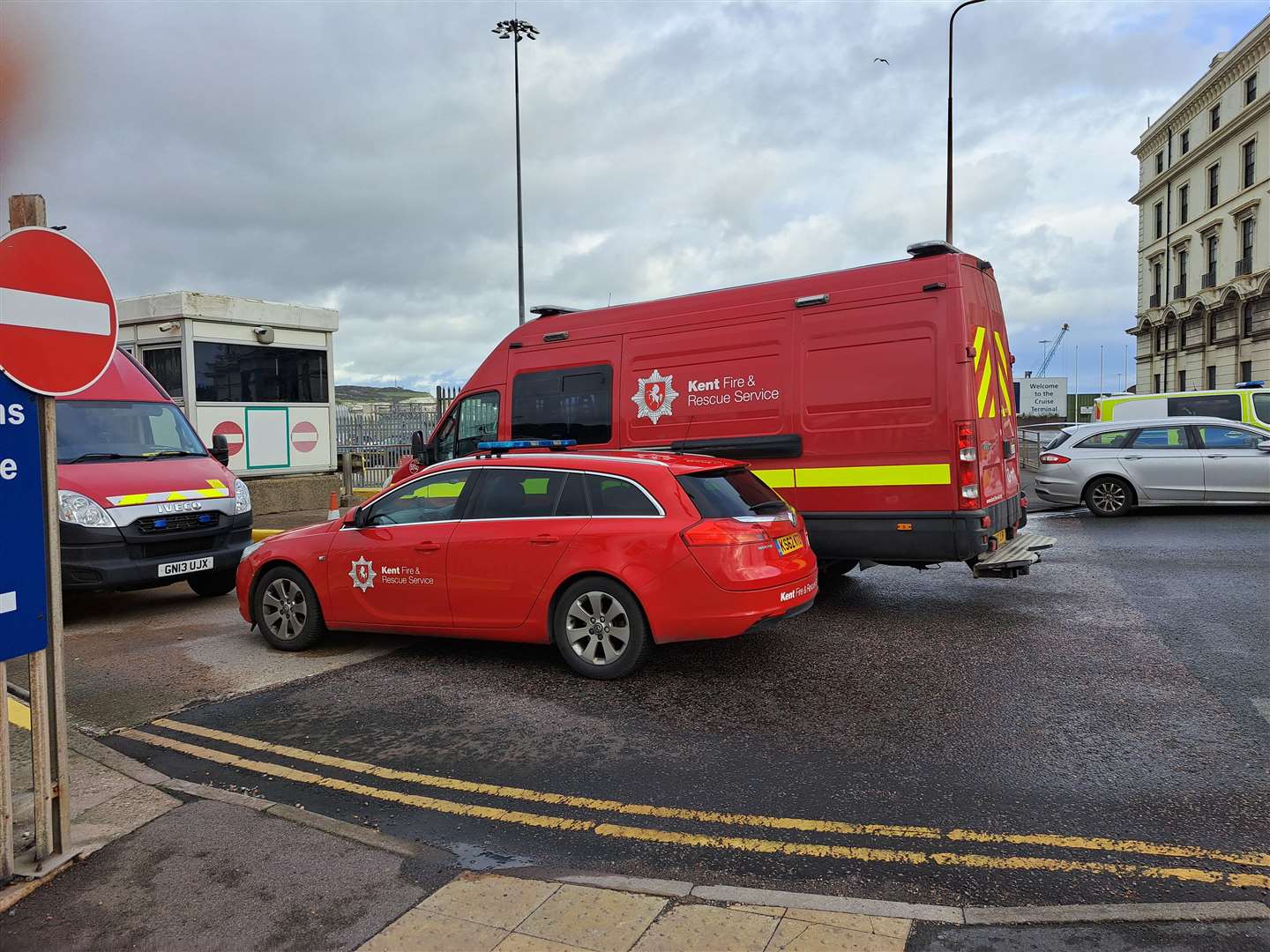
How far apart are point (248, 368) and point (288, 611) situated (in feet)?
30.9

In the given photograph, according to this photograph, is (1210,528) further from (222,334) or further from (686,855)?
(222,334)

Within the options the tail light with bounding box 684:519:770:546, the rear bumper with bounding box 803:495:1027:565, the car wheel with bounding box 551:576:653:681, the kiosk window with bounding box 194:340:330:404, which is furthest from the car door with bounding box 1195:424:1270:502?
the kiosk window with bounding box 194:340:330:404

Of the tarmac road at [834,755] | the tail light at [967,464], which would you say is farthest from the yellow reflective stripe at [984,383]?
the tarmac road at [834,755]

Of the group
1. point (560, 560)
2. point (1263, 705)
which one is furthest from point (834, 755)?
point (1263, 705)

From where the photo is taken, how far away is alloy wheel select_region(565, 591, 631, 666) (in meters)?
5.61

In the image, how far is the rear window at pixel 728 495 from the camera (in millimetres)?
5660

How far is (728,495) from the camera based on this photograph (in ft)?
19.2

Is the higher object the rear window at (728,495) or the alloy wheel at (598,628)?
the rear window at (728,495)

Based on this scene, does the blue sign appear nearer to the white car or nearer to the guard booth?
the guard booth

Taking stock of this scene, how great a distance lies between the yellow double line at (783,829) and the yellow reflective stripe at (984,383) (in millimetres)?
4171

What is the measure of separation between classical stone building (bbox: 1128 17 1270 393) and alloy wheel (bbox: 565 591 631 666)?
1933 inches

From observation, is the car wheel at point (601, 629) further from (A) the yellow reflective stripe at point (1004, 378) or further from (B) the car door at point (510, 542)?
(A) the yellow reflective stripe at point (1004, 378)

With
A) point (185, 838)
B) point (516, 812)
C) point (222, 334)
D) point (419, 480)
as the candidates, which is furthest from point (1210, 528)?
point (222, 334)

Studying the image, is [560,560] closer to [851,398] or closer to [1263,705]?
[851,398]
